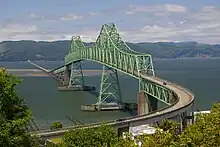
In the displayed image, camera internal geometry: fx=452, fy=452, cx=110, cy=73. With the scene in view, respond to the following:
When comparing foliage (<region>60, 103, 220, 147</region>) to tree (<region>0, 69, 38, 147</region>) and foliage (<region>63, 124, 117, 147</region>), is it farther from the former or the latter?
tree (<region>0, 69, 38, 147</region>)

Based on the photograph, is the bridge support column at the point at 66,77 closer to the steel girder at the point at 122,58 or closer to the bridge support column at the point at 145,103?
the steel girder at the point at 122,58

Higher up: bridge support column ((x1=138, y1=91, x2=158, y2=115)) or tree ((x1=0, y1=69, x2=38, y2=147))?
tree ((x1=0, y1=69, x2=38, y2=147))

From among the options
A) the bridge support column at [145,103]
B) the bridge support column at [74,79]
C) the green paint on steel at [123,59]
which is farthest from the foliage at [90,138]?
the bridge support column at [74,79]

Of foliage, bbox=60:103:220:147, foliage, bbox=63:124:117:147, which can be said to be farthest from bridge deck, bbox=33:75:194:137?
foliage, bbox=60:103:220:147

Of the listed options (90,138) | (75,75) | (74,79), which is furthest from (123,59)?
(90,138)

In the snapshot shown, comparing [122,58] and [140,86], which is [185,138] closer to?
[140,86]

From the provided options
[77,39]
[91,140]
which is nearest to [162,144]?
[91,140]

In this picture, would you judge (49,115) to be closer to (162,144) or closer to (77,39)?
(162,144)
